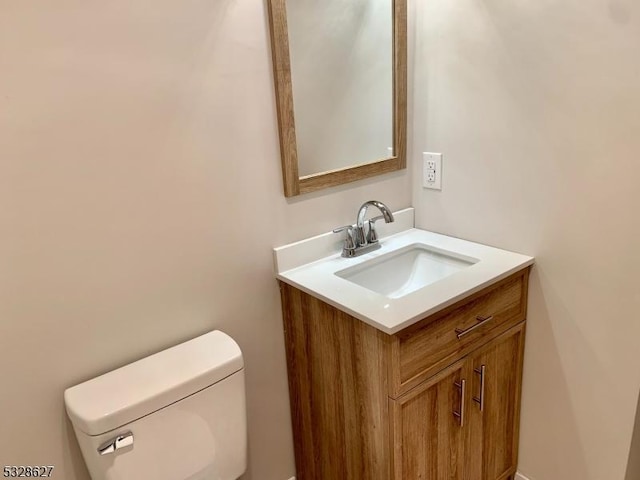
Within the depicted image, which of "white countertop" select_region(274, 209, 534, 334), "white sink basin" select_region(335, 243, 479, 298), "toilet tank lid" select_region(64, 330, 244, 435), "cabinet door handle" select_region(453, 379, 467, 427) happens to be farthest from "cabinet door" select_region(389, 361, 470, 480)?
"toilet tank lid" select_region(64, 330, 244, 435)

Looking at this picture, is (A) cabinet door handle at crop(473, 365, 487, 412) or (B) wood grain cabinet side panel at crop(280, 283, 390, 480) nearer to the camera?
(B) wood grain cabinet side panel at crop(280, 283, 390, 480)

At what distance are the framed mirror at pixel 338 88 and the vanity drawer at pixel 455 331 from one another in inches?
22.1

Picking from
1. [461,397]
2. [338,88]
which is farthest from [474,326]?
[338,88]

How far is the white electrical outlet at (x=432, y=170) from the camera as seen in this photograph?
172cm

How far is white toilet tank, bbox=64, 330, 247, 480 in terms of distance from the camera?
1133 mm

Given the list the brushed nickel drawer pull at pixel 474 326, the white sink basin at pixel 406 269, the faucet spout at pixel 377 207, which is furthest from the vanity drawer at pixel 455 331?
the faucet spout at pixel 377 207

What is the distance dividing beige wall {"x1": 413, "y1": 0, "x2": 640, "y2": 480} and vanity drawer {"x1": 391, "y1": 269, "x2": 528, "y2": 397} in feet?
0.30

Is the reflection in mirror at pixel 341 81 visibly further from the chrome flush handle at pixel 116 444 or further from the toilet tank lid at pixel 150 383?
the chrome flush handle at pixel 116 444

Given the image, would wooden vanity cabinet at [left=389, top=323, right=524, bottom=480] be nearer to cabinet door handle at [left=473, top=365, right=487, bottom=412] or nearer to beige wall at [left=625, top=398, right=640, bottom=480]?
cabinet door handle at [left=473, top=365, right=487, bottom=412]

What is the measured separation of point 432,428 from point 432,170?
88 cm

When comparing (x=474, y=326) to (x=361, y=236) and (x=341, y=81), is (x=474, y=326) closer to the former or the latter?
(x=361, y=236)

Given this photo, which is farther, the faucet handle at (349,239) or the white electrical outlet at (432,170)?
the white electrical outlet at (432,170)

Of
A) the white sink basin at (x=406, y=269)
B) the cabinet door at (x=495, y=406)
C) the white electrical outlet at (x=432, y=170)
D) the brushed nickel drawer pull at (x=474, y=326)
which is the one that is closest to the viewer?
the brushed nickel drawer pull at (x=474, y=326)

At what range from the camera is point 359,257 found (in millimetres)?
1629
